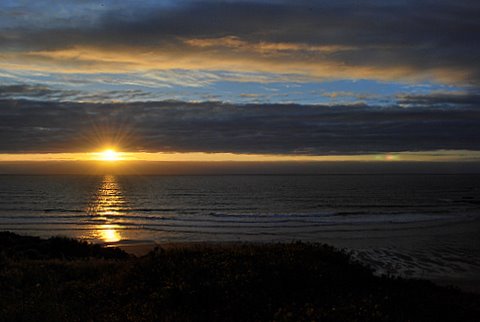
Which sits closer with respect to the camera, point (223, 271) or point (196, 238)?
point (223, 271)

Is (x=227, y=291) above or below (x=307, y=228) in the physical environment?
above

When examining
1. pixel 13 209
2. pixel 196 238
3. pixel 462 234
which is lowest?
pixel 462 234

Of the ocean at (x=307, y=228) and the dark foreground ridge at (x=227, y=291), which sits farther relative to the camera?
the ocean at (x=307, y=228)

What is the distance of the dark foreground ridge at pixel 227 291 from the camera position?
8.76 meters

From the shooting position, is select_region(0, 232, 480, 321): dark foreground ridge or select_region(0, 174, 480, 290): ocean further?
select_region(0, 174, 480, 290): ocean

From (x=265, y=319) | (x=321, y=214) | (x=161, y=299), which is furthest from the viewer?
(x=321, y=214)

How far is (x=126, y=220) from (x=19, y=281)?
37.1 meters

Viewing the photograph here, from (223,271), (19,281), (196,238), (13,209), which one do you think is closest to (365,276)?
(223,271)

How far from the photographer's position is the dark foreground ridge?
8.76m

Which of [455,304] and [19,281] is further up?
[19,281]

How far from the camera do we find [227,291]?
9820 mm

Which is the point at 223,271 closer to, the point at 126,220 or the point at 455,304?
the point at 455,304

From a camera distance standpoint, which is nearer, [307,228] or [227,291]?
[227,291]

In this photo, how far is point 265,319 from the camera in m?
8.44
